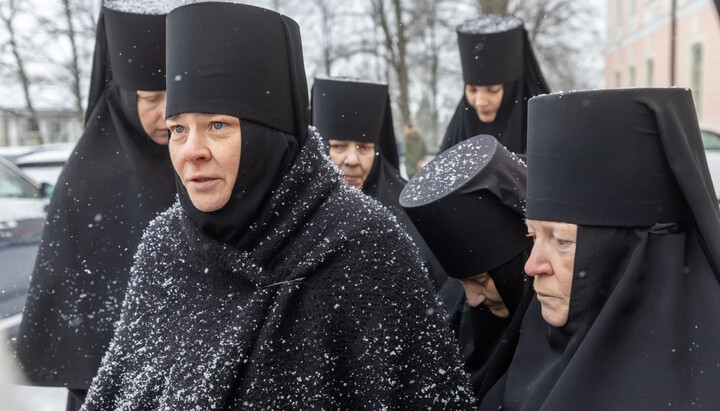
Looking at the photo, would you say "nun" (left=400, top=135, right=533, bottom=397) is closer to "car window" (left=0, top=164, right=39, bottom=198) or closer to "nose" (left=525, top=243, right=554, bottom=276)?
"nose" (left=525, top=243, right=554, bottom=276)

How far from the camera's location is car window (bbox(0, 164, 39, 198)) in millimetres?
5988

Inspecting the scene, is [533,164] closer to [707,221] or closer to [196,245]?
[707,221]

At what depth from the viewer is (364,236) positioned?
2.28 m

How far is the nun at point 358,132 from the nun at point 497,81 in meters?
0.60

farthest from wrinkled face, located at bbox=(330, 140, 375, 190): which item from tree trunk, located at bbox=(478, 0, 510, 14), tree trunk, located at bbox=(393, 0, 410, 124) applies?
tree trunk, located at bbox=(478, 0, 510, 14)

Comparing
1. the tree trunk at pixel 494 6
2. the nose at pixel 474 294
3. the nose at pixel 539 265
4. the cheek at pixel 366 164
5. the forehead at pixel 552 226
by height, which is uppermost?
the forehead at pixel 552 226

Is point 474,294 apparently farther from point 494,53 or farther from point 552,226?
point 494,53

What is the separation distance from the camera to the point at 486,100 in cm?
473

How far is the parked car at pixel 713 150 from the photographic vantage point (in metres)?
13.2

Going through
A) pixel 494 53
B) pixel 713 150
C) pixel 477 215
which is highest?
pixel 494 53

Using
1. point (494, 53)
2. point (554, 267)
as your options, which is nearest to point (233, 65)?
point (554, 267)

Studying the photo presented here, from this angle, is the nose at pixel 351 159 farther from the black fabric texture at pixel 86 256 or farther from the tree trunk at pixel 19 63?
the tree trunk at pixel 19 63

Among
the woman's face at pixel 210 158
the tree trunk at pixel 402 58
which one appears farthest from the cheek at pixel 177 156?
the tree trunk at pixel 402 58

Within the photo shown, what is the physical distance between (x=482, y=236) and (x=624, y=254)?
0.78 meters
